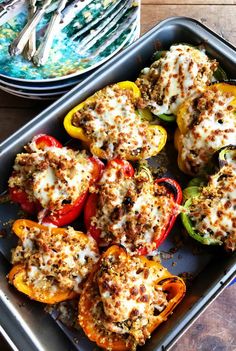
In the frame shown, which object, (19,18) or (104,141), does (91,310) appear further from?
(19,18)

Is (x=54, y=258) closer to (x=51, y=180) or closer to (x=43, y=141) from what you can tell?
(x=51, y=180)

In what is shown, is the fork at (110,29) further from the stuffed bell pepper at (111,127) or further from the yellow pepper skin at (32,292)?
the yellow pepper skin at (32,292)

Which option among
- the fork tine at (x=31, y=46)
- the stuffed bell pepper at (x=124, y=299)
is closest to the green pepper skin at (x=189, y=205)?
the stuffed bell pepper at (x=124, y=299)

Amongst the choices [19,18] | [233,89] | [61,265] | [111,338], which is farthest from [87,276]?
[19,18]

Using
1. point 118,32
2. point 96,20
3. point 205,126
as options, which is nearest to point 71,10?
point 96,20

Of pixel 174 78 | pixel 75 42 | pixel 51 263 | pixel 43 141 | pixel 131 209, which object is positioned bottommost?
pixel 51 263
